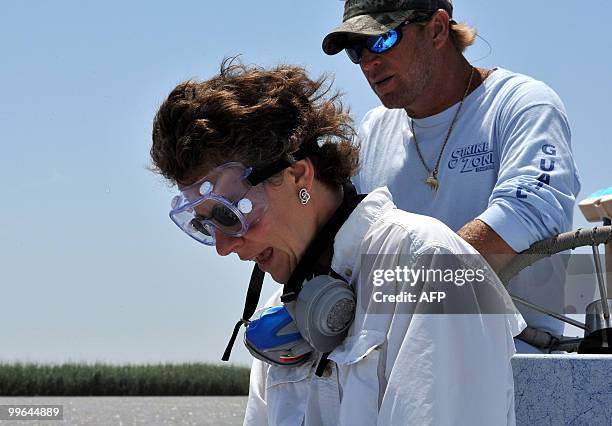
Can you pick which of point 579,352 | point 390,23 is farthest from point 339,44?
point 579,352

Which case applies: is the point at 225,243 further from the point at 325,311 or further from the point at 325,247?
the point at 325,311

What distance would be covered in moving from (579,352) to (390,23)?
51.9 inches

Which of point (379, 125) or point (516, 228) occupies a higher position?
point (379, 125)

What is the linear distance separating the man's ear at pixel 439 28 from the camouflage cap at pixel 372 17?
0.04m

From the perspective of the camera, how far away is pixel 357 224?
97.9 inches

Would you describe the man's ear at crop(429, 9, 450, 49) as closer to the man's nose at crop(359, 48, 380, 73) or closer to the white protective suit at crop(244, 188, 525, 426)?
the man's nose at crop(359, 48, 380, 73)

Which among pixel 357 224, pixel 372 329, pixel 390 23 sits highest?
pixel 390 23

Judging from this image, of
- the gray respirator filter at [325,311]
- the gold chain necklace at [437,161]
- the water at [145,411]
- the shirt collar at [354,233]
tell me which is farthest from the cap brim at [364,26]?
the water at [145,411]

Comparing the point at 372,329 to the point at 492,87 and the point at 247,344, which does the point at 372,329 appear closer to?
the point at 247,344

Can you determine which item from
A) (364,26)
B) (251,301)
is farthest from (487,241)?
(251,301)

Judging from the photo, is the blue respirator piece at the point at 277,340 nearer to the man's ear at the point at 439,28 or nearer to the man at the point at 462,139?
the man at the point at 462,139

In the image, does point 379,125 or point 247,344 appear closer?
point 247,344

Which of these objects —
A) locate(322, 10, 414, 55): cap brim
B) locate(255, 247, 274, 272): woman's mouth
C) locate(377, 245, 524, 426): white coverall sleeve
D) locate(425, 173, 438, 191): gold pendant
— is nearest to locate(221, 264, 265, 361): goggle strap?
locate(255, 247, 274, 272): woman's mouth

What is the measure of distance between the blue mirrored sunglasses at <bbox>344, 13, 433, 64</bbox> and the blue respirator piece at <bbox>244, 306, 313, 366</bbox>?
161 cm
